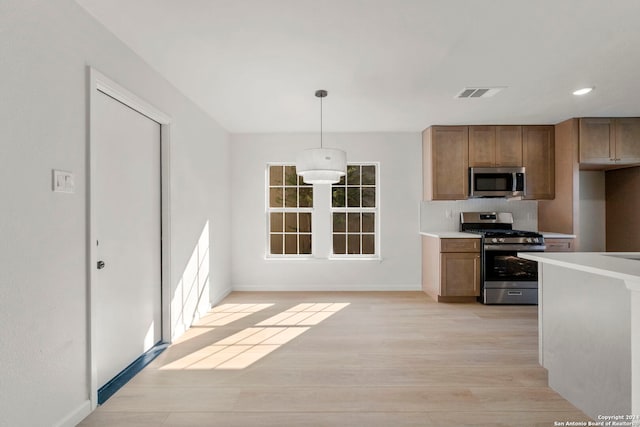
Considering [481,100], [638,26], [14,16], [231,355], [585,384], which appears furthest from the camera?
[481,100]

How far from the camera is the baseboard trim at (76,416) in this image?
181 cm

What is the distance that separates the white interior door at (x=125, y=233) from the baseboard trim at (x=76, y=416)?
25 centimetres

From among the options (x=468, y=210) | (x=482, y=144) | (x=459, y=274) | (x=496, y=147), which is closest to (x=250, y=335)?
(x=459, y=274)

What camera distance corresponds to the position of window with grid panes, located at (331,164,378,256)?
17.1ft

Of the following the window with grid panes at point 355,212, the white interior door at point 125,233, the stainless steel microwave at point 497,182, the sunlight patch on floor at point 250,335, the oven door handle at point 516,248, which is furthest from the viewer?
the window with grid panes at point 355,212

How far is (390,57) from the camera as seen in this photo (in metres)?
2.59

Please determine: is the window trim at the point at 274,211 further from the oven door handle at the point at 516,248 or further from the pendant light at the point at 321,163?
the oven door handle at the point at 516,248

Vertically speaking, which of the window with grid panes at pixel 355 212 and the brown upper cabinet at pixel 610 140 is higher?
the brown upper cabinet at pixel 610 140

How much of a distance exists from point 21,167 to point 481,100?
4.01m

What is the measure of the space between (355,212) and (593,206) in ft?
12.0

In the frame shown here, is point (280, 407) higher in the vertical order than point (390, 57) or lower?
lower

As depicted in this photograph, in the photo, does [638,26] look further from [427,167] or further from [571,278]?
[427,167]

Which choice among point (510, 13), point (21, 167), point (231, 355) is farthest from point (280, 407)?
point (510, 13)

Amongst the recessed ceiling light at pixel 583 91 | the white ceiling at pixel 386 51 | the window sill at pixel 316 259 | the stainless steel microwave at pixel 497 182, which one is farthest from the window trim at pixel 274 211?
the recessed ceiling light at pixel 583 91
